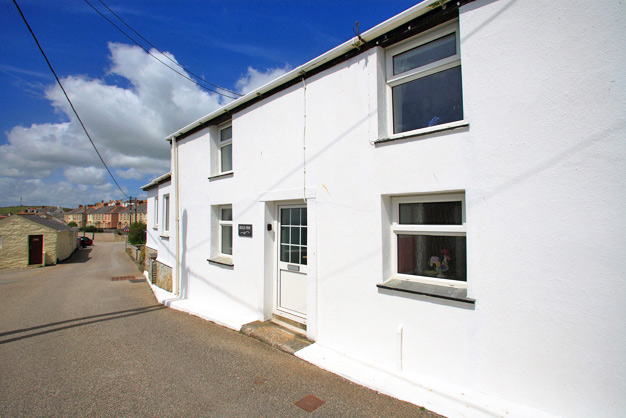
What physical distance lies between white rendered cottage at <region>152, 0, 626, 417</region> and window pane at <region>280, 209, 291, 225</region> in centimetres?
26

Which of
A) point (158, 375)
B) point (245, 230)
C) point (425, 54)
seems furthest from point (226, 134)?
point (158, 375)

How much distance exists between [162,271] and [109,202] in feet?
348

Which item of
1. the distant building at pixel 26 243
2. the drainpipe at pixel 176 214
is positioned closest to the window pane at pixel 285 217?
the drainpipe at pixel 176 214

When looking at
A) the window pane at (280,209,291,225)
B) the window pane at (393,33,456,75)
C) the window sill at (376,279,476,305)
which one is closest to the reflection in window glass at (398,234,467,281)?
the window sill at (376,279,476,305)

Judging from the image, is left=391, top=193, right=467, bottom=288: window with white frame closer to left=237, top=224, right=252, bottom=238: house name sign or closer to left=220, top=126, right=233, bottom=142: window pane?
left=237, top=224, right=252, bottom=238: house name sign

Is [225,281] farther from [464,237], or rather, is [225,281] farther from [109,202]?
[109,202]

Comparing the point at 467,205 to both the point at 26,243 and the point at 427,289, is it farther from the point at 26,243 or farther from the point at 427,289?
the point at 26,243

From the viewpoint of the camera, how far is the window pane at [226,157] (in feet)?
24.0

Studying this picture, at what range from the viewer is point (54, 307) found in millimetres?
8367

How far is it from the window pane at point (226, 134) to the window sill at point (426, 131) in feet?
14.5

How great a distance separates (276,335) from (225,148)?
4624 mm

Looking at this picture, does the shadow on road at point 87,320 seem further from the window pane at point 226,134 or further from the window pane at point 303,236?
the window pane at point 303,236

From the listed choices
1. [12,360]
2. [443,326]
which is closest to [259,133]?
[443,326]

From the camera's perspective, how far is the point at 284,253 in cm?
557
